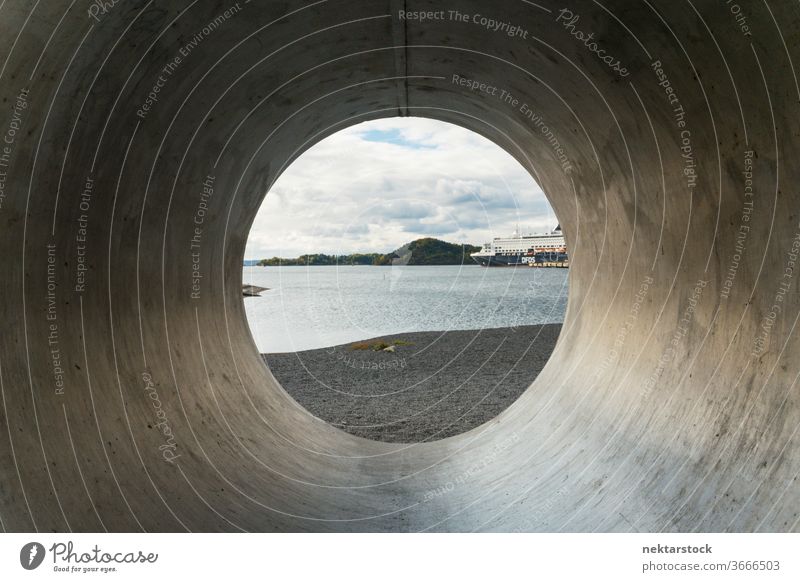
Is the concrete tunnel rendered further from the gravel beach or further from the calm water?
the calm water

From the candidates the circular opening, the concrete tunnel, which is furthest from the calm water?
the concrete tunnel

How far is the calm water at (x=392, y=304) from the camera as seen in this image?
31719 millimetres

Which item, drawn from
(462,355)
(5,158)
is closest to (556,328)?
(462,355)

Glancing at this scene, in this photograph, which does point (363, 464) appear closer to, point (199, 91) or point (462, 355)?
point (199, 91)

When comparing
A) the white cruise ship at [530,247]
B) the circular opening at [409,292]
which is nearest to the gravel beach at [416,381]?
the circular opening at [409,292]

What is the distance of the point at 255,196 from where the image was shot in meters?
7.45
